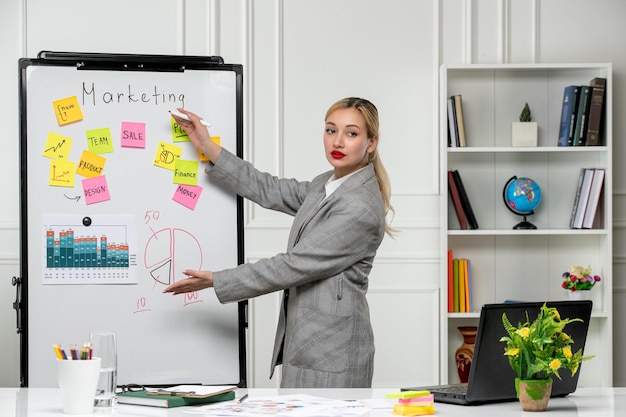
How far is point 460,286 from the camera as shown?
430 cm

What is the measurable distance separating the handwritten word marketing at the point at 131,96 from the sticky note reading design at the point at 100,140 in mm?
97

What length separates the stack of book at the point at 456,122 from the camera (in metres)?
4.23

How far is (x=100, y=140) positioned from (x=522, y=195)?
2152 millimetres

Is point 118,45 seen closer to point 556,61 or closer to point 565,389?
point 556,61

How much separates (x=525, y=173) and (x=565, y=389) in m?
2.34

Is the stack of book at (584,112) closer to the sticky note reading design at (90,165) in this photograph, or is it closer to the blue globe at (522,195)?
the blue globe at (522,195)

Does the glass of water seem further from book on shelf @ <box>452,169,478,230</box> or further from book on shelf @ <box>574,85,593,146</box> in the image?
book on shelf @ <box>574,85,593,146</box>

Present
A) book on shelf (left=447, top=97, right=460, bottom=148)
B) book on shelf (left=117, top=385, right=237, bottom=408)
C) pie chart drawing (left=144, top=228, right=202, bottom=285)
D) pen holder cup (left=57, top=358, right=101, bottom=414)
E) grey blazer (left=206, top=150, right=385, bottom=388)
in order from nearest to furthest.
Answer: pen holder cup (left=57, top=358, right=101, bottom=414) < book on shelf (left=117, top=385, right=237, bottom=408) < grey blazer (left=206, top=150, right=385, bottom=388) < pie chart drawing (left=144, top=228, right=202, bottom=285) < book on shelf (left=447, top=97, right=460, bottom=148)

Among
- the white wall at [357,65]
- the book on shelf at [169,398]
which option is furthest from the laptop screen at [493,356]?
the white wall at [357,65]

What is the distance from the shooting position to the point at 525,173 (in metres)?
4.41

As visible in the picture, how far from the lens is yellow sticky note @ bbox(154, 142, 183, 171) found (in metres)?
3.04

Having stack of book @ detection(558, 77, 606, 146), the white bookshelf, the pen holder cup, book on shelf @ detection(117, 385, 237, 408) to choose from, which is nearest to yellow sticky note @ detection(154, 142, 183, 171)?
book on shelf @ detection(117, 385, 237, 408)

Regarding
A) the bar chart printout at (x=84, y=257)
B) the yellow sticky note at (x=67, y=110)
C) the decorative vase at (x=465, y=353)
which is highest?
the yellow sticky note at (x=67, y=110)

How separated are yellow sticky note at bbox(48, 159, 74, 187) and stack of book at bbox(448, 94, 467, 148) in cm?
193
